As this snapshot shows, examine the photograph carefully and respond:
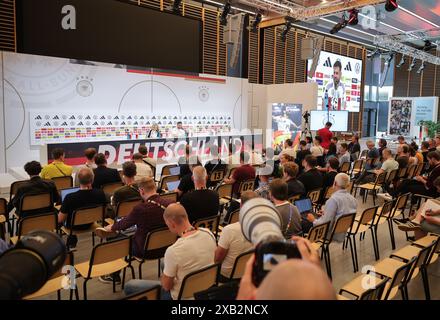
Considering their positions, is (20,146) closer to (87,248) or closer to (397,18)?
(87,248)

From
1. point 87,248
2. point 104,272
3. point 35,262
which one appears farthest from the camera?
point 87,248

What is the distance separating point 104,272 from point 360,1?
9803 millimetres

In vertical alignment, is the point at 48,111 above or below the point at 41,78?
below

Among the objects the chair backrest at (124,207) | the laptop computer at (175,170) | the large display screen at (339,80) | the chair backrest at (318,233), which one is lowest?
the chair backrest at (318,233)

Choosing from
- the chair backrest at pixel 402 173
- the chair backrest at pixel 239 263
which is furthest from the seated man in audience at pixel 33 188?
the chair backrest at pixel 402 173

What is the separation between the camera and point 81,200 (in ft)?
14.1

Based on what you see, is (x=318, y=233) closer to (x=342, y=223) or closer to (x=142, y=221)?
(x=342, y=223)

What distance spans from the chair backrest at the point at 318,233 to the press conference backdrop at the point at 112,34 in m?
7.90

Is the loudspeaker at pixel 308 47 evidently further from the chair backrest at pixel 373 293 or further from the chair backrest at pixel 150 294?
the chair backrest at pixel 150 294

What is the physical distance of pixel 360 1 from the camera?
993 centimetres

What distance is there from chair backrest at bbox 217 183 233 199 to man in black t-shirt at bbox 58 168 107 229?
6.21 feet

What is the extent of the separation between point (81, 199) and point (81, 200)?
0.5 inches

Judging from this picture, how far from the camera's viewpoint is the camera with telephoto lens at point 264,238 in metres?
1.29
